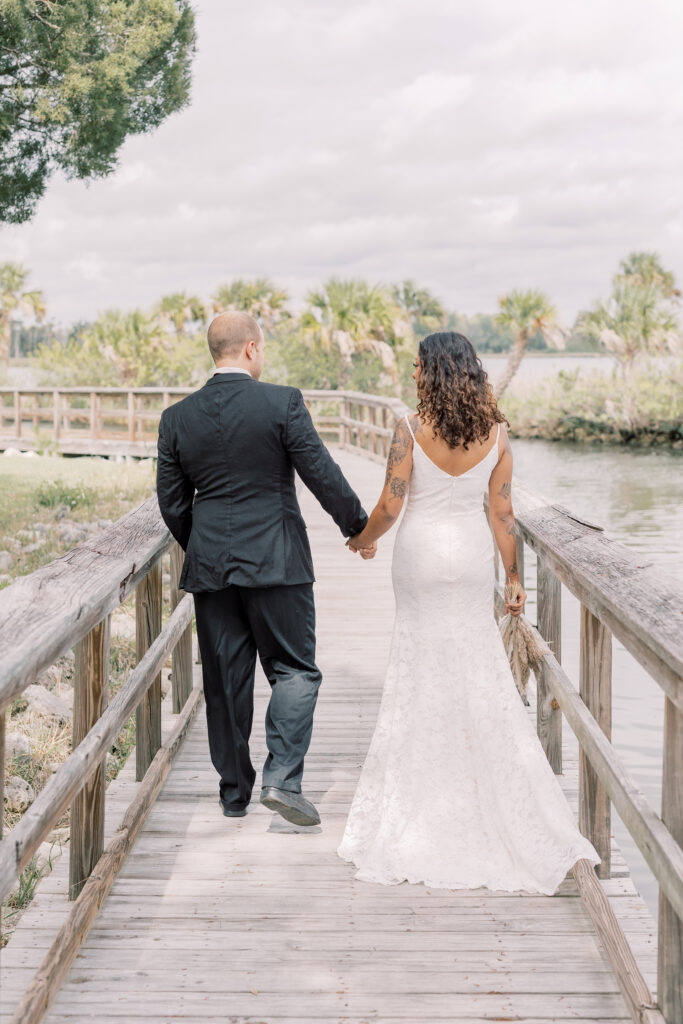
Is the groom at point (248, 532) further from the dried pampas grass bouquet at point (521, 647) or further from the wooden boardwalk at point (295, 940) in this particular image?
the dried pampas grass bouquet at point (521, 647)

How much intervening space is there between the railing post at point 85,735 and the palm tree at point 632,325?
46586mm

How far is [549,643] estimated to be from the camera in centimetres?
411

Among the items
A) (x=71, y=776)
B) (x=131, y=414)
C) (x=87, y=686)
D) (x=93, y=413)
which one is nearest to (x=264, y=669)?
(x=87, y=686)

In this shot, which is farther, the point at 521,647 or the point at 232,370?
the point at 521,647

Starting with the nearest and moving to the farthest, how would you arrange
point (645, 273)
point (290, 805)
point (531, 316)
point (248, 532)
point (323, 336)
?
point (248, 532), point (290, 805), point (323, 336), point (531, 316), point (645, 273)

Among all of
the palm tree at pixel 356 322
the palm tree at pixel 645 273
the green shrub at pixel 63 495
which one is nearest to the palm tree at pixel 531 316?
the palm tree at pixel 356 322

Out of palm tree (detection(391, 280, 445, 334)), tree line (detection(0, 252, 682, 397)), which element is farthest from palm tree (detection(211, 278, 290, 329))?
palm tree (detection(391, 280, 445, 334))

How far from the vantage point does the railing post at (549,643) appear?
13.3 feet

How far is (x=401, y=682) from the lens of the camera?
146 inches

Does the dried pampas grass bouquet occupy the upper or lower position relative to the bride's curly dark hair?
lower

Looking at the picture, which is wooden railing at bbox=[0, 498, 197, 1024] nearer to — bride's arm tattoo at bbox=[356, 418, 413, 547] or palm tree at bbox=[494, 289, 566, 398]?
bride's arm tattoo at bbox=[356, 418, 413, 547]

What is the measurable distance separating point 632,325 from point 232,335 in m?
48.1

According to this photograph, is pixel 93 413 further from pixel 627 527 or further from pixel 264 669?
pixel 264 669

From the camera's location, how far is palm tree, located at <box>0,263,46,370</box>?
54.5m
